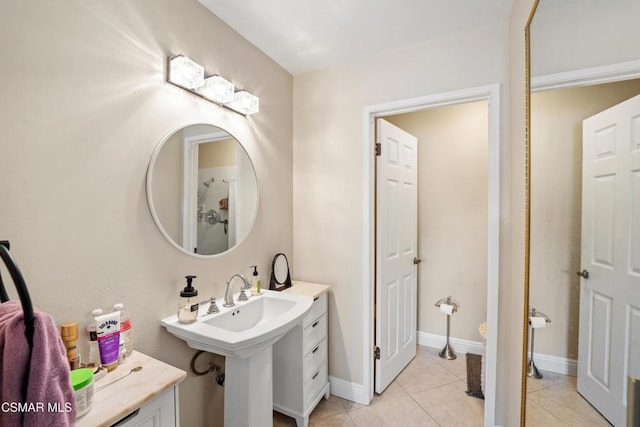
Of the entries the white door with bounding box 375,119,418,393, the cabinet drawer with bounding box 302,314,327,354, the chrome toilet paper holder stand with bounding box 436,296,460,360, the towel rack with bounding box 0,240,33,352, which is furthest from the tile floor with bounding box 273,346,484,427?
the towel rack with bounding box 0,240,33,352

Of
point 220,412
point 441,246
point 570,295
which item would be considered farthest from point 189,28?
point 441,246

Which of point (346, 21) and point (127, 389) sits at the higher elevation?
point (346, 21)

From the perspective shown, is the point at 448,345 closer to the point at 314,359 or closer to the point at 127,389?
the point at 314,359

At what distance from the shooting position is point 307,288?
1956 millimetres

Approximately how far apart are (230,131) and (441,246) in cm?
218

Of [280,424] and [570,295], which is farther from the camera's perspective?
[280,424]

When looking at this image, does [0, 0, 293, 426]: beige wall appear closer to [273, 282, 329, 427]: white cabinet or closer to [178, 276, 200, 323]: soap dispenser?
[178, 276, 200, 323]: soap dispenser

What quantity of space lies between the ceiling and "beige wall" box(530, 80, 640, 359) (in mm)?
825

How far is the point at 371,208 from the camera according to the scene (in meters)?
1.95

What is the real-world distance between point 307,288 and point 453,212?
1630mm

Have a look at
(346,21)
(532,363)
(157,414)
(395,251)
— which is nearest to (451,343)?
(395,251)

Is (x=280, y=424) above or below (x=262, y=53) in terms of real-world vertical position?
below

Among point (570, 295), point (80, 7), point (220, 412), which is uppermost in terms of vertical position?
point (80, 7)

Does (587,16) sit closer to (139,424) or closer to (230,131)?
(230,131)
